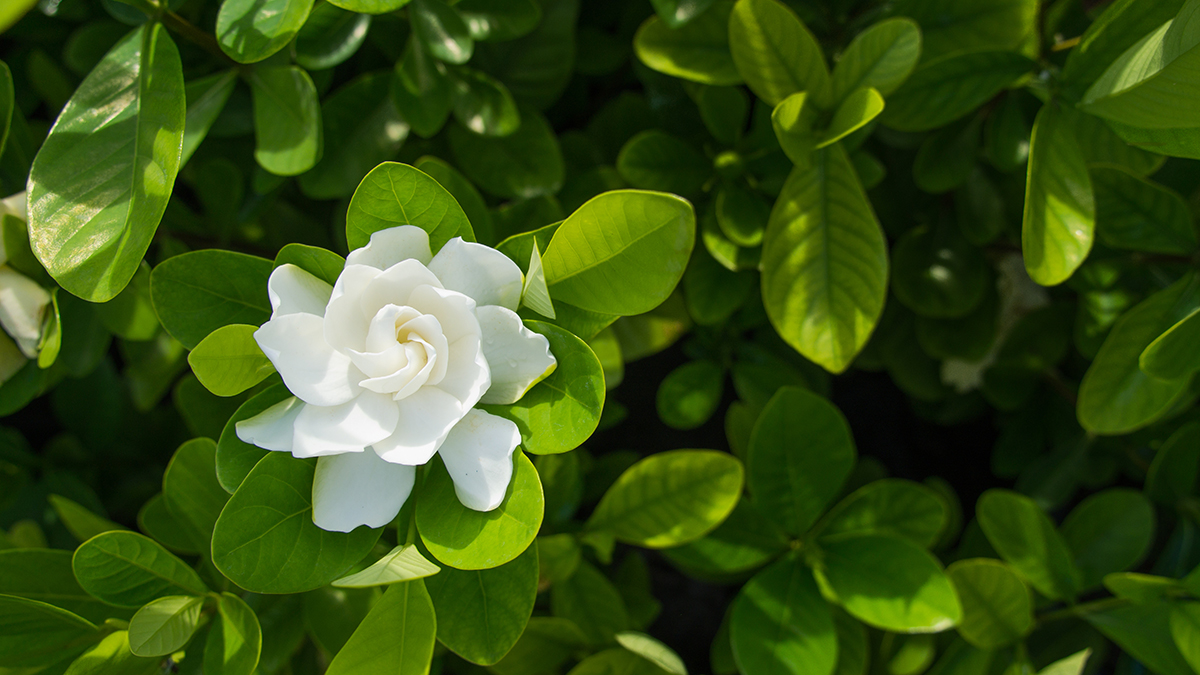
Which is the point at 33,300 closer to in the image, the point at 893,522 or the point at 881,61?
the point at 881,61

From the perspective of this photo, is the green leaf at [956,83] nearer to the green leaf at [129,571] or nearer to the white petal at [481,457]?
the white petal at [481,457]

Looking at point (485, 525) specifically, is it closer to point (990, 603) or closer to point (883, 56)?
point (883, 56)

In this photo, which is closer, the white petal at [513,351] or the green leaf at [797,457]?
the white petal at [513,351]

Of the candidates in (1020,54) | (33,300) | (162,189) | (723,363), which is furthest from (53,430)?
(1020,54)

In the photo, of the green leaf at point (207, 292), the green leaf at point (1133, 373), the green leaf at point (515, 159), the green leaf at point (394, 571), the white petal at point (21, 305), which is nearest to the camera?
the green leaf at point (394, 571)

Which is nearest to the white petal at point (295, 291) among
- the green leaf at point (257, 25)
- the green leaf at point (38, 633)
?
the green leaf at point (257, 25)

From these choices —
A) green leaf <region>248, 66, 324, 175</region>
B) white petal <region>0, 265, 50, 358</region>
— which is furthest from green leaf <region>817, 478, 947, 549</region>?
white petal <region>0, 265, 50, 358</region>

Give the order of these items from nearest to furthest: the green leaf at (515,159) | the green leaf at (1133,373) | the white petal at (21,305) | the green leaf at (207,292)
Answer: the green leaf at (207,292) → the white petal at (21,305) → the green leaf at (1133,373) → the green leaf at (515,159)
